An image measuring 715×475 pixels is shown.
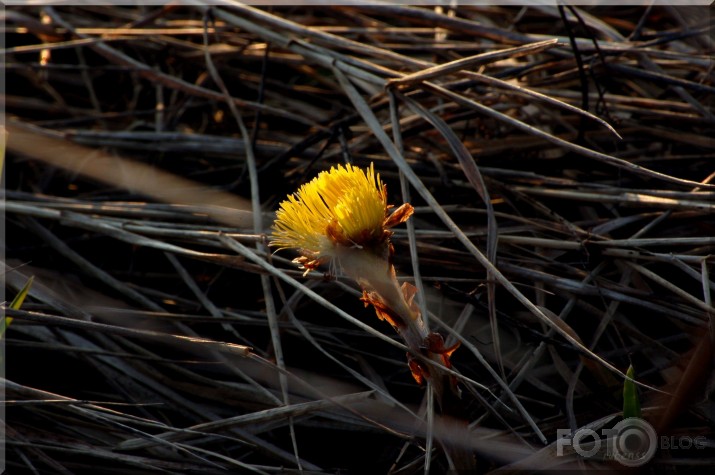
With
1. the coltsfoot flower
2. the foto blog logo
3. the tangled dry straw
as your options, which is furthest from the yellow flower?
the foto blog logo

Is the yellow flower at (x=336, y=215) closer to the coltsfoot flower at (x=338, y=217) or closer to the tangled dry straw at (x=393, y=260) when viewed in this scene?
the coltsfoot flower at (x=338, y=217)

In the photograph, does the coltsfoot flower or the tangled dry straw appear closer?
the coltsfoot flower

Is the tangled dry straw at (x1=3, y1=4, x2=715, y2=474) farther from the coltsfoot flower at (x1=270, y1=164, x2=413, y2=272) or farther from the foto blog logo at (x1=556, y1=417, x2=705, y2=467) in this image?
the coltsfoot flower at (x1=270, y1=164, x2=413, y2=272)

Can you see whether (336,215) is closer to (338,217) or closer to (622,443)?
(338,217)

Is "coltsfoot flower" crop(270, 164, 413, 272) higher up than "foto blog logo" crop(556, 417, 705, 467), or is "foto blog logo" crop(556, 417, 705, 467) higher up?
"coltsfoot flower" crop(270, 164, 413, 272)

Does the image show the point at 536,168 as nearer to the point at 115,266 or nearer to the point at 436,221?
the point at 436,221
